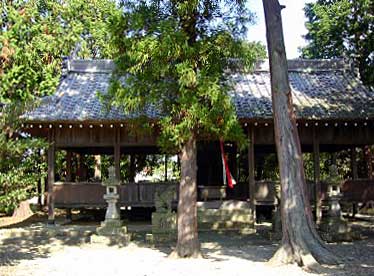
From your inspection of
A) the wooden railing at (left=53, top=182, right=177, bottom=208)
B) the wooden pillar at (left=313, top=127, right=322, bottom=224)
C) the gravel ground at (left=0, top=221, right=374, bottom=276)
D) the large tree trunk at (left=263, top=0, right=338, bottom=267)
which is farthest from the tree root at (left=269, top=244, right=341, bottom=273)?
the wooden railing at (left=53, top=182, right=177, bottom=208)

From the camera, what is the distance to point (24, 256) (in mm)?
11062

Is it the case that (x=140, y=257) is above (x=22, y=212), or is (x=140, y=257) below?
below

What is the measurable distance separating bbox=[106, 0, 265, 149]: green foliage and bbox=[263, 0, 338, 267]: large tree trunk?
0.57 m

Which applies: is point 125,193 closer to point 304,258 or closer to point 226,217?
point 226,217

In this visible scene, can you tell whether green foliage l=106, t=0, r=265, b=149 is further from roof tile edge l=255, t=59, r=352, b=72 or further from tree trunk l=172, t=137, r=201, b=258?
roof tile edge l=255, t=59, r=352, b=72

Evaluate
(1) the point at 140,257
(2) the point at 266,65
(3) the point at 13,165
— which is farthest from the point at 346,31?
(3) the point at 13,165

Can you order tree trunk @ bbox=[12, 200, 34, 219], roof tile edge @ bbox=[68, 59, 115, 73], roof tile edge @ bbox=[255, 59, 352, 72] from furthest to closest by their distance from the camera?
tree trunk @ bbox=[12, 200, 34, 219] < roof tile edge @ bbox=[255, 59, 352, 72] < roof tile edge @ bbox=[68, 59, 115, 73]

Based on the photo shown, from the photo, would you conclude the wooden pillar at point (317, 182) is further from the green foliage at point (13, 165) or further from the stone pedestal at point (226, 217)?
the green foliage at point (13, 165)

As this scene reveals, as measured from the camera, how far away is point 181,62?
9.81 metres

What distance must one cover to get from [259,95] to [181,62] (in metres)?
7.87

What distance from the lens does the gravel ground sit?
8969mm

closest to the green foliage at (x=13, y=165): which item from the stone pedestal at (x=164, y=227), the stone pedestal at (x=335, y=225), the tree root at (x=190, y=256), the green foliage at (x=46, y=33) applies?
the tree root at (x=190, y=256)

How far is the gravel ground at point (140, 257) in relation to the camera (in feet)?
29.4

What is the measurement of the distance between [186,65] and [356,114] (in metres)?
7.94
